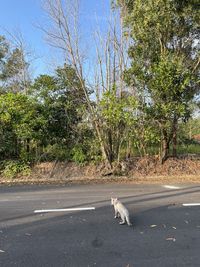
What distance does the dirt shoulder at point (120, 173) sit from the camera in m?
12.6

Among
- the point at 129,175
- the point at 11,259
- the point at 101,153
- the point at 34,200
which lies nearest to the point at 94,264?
the point at 11,259

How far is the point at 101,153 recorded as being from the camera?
14.7 m

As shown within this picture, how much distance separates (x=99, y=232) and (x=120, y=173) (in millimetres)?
7968

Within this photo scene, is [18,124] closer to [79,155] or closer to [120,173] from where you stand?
[79,155]

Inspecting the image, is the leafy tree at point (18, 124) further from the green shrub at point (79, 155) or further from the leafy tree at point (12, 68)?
the leafy tree at point (12, 68)

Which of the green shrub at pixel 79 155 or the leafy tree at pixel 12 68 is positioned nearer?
the green shrub at pixel 79 155

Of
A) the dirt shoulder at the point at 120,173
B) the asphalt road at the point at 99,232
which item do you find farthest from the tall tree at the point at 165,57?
the asphalt road at the point at 99,232

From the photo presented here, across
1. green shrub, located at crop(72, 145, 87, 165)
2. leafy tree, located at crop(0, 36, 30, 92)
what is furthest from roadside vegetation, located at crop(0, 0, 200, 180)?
leafy tree, located at crop(0, 36, 30, 92)

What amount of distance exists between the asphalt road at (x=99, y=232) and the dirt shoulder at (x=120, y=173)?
320 centimetres

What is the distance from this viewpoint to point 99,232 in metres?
5.90

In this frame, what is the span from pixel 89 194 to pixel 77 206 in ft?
5.26

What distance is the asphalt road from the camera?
4.73 meters

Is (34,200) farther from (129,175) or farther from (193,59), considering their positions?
(193,59)

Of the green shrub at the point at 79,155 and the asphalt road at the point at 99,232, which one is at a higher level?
the green shrub at the point at 79,155
